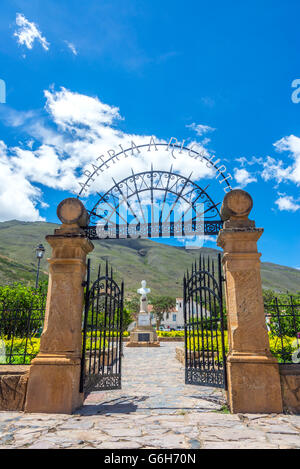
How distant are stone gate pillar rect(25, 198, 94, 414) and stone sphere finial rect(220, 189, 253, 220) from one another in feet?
9.16

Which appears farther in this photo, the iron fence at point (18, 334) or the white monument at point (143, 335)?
the white monument at point (143, 335)

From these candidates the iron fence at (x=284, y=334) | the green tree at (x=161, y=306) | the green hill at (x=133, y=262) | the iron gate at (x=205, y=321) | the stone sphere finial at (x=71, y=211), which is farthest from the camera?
the green hill at (x=133, y=262)

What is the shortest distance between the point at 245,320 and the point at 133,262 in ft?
447

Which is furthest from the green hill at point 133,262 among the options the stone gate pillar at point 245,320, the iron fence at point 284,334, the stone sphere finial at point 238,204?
the stone gate pillar at point 245,320

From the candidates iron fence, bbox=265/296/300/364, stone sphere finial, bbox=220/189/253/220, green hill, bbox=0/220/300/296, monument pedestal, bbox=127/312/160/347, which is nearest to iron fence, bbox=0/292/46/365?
stone sphere finial, bbox=220/189/253/220

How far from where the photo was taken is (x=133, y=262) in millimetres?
140500

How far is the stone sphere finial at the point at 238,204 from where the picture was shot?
565 cm

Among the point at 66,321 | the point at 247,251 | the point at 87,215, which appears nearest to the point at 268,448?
the point at 247,251

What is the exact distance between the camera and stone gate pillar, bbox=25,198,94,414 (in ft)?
15.9

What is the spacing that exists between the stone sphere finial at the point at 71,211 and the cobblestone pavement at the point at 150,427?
332cm

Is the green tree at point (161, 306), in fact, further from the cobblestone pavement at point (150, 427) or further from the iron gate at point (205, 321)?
the cobblestone pavement at point (150, 427)

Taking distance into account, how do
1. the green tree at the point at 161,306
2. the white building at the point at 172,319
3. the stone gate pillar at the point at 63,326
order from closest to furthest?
the stone gate pillar at the point at 63,326, the green tree at the point at 161,306, the white building at the point at 172,319

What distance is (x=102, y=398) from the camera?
6.39 metres

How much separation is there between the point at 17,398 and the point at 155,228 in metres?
3.91
